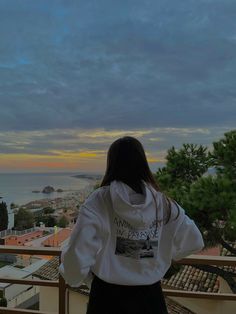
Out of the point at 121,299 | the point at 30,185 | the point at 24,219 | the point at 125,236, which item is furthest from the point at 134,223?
the point at 30,185

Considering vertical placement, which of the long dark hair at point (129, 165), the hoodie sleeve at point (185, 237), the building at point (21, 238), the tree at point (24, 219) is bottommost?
the building at point (21, 238)

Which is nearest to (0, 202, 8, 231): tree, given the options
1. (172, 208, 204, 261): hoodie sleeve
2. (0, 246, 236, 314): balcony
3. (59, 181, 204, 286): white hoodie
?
(0, 246, 236, 314): balcony

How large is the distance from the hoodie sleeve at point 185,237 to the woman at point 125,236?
1.7 inches

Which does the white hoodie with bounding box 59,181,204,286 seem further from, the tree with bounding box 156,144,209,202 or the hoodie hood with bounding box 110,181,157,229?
the tree with bounding box 156,144,209,202

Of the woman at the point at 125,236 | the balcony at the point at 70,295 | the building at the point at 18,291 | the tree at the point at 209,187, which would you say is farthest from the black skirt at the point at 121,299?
the tree at the point at 209,187

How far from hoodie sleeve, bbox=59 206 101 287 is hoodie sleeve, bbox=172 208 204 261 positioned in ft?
1.10

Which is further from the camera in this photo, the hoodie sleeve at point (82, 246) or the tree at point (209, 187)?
the tree at point (209, 187)

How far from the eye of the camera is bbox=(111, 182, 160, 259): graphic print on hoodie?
4.16 ft

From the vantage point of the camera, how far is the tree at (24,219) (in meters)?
3.35

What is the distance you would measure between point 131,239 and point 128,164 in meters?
0.28

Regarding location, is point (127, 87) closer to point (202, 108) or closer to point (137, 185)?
point (202, 108)

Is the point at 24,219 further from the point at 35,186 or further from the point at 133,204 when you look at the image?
the point at 133,204

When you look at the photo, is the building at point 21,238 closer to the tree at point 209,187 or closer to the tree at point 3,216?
the tree at point 3,216

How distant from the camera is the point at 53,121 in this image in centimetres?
689
